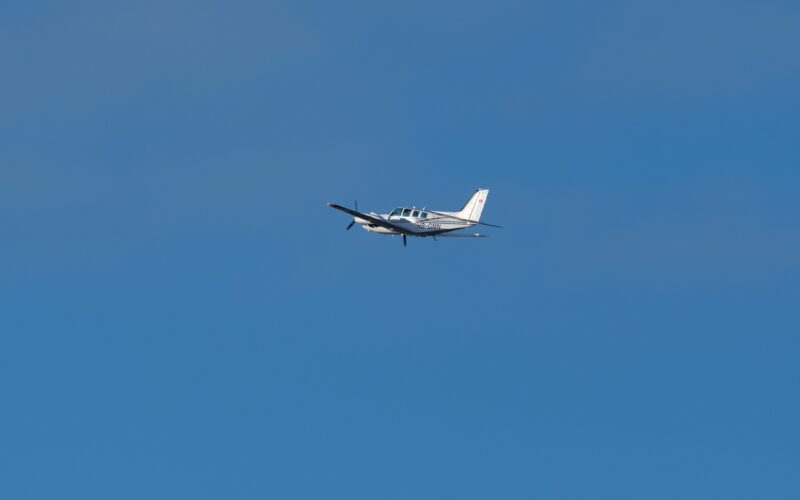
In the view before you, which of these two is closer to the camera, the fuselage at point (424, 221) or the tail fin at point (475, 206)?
the fuselage at point (424, 221)

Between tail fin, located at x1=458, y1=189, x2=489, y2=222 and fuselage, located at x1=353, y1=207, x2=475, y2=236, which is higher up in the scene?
tail fin, located at x1=458, y1=189, x2=489, y2=222

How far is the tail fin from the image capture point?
13175cm

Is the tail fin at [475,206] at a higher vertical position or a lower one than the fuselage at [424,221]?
higher

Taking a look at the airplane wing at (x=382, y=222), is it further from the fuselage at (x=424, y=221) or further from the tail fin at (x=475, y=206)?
the tail fin at (x=475, y=206)

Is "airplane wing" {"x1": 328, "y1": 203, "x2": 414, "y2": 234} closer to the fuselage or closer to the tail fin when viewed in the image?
the fuselage

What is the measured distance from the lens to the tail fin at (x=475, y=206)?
132 m

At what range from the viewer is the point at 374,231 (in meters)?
133

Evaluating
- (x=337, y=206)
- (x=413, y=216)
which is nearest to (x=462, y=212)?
(x=413, y=216)

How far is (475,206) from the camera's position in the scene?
132 m

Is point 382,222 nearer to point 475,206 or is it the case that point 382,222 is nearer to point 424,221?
point 424,221

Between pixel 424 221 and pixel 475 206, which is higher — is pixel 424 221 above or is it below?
below

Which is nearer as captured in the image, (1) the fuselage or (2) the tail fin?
(1) the fuselage

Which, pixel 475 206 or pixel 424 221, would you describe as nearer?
pixel 424 221

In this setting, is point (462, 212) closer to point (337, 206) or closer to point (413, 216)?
point (413, 216)
